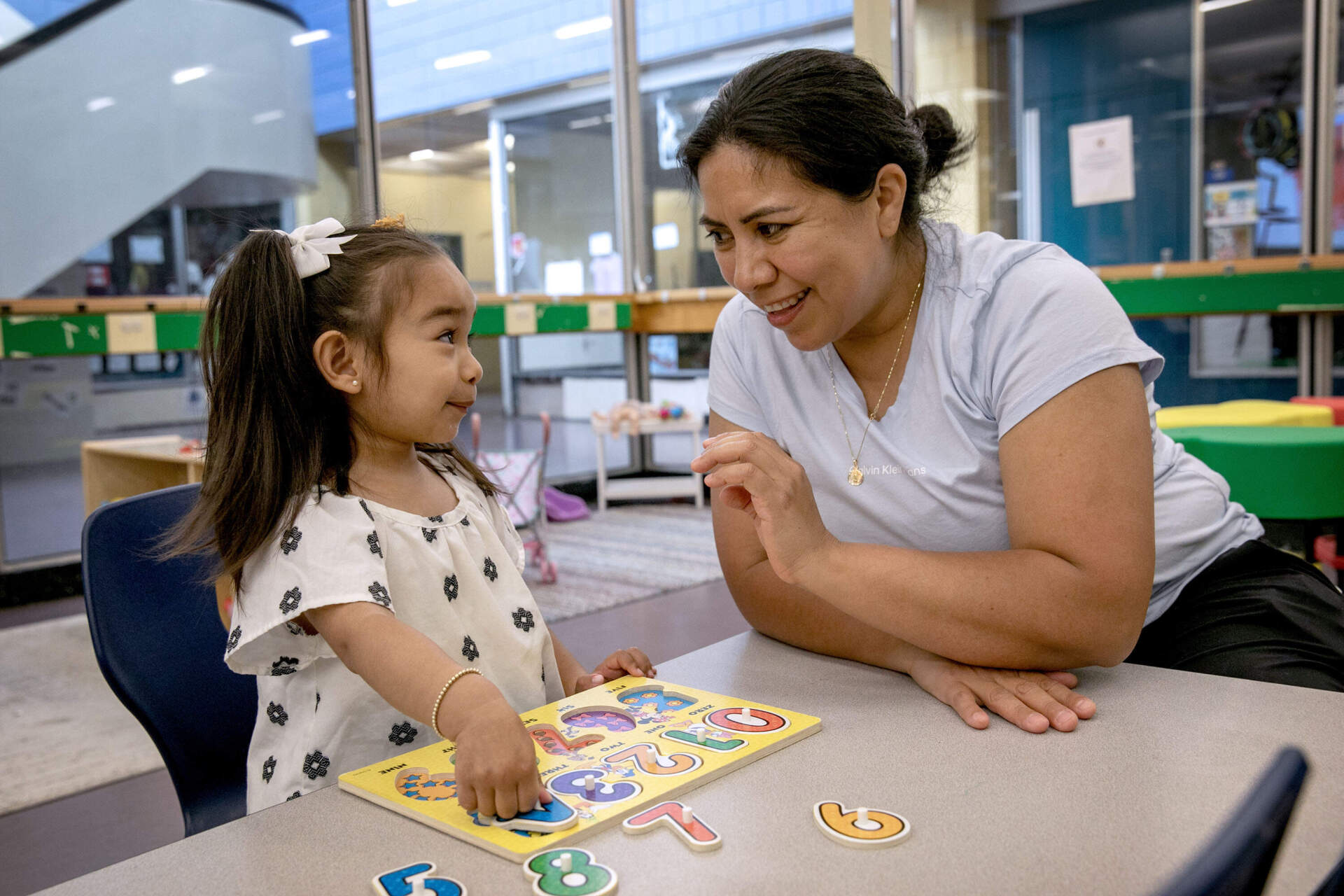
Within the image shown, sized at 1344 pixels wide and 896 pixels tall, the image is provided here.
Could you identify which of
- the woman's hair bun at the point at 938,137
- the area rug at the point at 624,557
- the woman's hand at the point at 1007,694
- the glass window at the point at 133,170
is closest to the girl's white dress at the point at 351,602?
the woman's hand at the point at 1007,694

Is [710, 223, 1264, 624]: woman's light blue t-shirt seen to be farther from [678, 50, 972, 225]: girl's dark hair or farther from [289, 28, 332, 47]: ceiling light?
[289, 28, 332, 47]: ceiling light

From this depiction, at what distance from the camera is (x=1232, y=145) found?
15.1 feet

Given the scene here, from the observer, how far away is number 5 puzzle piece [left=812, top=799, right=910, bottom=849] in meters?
0.65

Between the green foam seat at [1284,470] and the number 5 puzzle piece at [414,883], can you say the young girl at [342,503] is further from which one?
the green foam seat at [1284,470]

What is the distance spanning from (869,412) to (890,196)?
25cm

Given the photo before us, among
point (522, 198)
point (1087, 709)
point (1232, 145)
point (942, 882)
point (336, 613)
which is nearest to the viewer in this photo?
point (942, 882)

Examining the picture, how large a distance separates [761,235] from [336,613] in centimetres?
60

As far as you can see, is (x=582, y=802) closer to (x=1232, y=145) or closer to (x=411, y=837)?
(x=411, y=837)

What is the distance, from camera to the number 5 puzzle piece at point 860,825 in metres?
0.65

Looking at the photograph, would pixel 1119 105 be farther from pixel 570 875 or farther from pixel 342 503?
pixel 570 875

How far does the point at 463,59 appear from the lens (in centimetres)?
593

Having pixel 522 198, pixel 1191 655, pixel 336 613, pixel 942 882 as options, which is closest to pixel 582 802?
pixel 942 882

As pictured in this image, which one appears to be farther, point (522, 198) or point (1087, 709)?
point (522, 198)

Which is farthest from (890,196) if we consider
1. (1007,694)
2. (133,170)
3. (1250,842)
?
(133,170)
